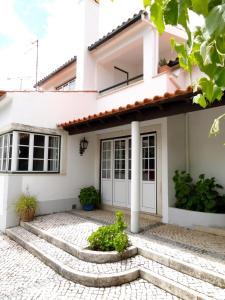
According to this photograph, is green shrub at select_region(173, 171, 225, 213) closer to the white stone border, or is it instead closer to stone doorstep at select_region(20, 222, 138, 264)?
the white stone border

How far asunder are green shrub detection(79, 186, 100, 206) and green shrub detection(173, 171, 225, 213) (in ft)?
11.9

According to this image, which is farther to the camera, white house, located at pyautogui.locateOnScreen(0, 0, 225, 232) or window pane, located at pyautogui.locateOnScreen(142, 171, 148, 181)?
window pane, located at pyautogui.locateOnScreen(142, 171, 148, 181)

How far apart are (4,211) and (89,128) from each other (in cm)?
419

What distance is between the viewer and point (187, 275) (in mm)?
4641

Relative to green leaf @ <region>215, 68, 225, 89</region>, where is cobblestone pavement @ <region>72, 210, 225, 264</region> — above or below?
below

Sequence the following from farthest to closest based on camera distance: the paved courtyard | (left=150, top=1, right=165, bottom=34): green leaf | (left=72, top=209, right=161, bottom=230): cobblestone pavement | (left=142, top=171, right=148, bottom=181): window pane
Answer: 1. (left=142, top=171, right=148, bottom=181): window pane
2. (left=72, top=209, right=161, bottom=230): cobblestone pavement
3. the paved courtyard
4. (left=150, top=1, right=165, bottom=34): green leaf

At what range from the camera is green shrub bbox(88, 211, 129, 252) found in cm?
544

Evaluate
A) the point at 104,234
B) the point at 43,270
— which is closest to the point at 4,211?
the point at 43,270

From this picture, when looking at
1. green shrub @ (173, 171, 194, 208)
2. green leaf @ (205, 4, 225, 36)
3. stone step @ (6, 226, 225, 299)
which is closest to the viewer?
green leaf @ (205, 4, 225, 36)

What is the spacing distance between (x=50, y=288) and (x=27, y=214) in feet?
13.8

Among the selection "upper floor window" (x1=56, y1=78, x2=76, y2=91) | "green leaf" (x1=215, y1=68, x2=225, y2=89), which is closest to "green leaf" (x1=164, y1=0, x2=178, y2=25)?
"green leaf" (x1=215, y1=68, x2=225, y2=89)

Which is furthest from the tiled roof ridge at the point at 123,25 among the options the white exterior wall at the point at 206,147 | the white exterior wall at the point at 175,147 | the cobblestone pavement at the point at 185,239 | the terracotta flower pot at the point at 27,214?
the terracotta flower pot at the point at 27,214

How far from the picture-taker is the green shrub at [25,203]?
8.40m

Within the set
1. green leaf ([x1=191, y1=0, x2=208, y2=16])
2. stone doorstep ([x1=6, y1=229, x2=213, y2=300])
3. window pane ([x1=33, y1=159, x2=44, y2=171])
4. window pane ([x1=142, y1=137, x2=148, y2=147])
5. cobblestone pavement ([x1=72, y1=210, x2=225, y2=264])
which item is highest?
window pane ([x1=142, y1=137, x2=148, y2=147])
